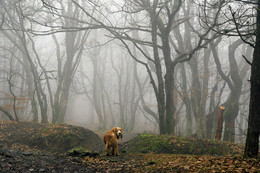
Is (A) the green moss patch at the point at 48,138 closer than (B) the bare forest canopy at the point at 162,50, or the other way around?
(A) the green moss patch at the point at 48,138

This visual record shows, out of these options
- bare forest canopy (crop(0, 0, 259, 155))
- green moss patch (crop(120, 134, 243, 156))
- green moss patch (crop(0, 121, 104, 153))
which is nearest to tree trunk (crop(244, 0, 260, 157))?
bare forest canopy (crop(0, 0, 259, 155))

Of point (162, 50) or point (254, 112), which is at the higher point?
point (162, 50)

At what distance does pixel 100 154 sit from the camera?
7.27 meters

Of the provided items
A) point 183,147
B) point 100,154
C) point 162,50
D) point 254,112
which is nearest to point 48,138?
point 100,154

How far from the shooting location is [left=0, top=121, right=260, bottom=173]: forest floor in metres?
4.30

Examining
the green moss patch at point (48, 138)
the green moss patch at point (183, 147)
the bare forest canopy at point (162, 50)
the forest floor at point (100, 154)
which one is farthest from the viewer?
the bare forest canopy at point (162, 50)

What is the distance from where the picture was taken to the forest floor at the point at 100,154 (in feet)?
14.1

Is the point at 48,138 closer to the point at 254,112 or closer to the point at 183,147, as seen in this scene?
the point at 183,147

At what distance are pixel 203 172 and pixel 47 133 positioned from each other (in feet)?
24.7

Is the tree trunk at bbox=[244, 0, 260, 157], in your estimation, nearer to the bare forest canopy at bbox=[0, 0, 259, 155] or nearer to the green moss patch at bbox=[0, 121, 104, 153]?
the bare forest canopy at bbox=[0, 0, 259, 155]

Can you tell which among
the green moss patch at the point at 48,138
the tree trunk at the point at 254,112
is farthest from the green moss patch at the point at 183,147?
the tree trunk at the point at 254,112

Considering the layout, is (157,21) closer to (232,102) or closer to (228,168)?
(232,102)

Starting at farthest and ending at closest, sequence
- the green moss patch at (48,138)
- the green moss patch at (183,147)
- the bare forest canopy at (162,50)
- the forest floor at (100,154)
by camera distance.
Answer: the bare forest canopy at (162,50) < the green moss patch at (48,138) < the green moss patch at (183,147) < the forest floor at (100,154)

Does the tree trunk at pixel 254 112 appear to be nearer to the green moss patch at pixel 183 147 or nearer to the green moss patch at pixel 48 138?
the green moss patch at pixel 183 147
